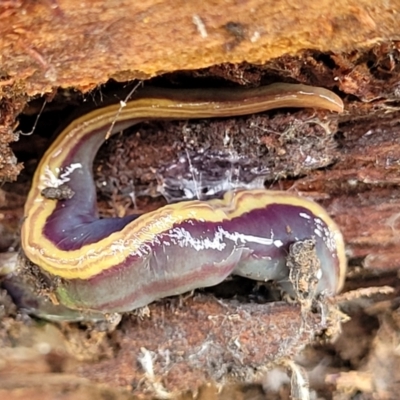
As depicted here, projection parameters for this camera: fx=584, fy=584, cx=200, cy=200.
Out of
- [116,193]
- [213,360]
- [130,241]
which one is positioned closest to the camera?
[130,241]

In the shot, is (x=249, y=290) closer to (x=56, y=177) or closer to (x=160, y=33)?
(x=56, y=177)

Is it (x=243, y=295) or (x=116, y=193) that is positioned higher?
(x=116, y=193)

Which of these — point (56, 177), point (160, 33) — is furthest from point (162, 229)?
point (160, 33)

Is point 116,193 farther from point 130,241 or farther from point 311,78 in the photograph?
point 311,78

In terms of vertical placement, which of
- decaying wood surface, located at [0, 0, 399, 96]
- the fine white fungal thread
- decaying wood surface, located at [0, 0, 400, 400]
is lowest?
decaying wood surface, located at [0, 0, 400, 400]

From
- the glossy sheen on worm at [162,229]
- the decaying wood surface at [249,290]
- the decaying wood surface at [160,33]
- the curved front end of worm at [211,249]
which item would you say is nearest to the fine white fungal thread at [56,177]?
the glossy sheen on worm at [162,229]

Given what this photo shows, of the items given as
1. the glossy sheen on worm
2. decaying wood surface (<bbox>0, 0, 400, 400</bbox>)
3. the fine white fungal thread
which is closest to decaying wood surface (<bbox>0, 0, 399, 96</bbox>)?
decaying wood surface (<bbox>0, 0, 400, 400</bbox>)

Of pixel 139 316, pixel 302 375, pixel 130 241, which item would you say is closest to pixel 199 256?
pixel 130 241

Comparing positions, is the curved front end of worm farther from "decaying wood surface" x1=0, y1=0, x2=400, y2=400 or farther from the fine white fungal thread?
the fine white fungal thread

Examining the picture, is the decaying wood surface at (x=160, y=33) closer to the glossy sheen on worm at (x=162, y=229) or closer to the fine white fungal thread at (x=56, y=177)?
the glossy sheen on worm at (x=162, y=229)
